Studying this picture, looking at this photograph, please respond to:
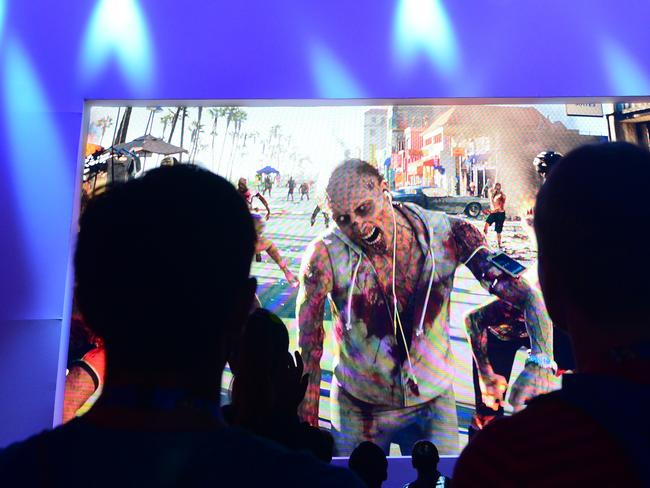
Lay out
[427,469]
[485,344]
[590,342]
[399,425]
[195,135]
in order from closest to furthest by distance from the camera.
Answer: [590,342] → [427,469] → [399,425] → [485,344] → [195,135]

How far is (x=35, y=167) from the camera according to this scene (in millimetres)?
3816

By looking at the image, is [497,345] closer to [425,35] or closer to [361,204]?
[361,204]

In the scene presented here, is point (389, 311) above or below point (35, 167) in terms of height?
below

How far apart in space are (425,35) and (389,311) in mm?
1793

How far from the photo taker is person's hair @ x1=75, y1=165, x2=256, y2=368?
2.34ft

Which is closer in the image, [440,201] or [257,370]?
[257,370]

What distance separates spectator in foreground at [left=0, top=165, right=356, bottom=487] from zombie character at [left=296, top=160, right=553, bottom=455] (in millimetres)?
2977

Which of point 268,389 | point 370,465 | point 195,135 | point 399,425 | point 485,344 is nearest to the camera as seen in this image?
point 268,389

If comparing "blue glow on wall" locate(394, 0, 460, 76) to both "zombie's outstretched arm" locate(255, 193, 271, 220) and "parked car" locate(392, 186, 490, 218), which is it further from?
"zombie's outstretched arm" locate(255, 193, 271, 220)

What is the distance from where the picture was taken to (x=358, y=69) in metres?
3.86

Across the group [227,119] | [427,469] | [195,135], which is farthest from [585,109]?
[427,469]

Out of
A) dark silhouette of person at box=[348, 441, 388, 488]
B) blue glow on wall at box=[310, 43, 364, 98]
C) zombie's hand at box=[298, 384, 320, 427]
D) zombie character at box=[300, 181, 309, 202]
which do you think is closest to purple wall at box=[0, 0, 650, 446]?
blue glow on wall at box=[310, 43, 364, 98]

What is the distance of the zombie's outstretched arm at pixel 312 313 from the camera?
3.69 metres

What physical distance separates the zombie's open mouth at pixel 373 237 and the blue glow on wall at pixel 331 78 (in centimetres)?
87
